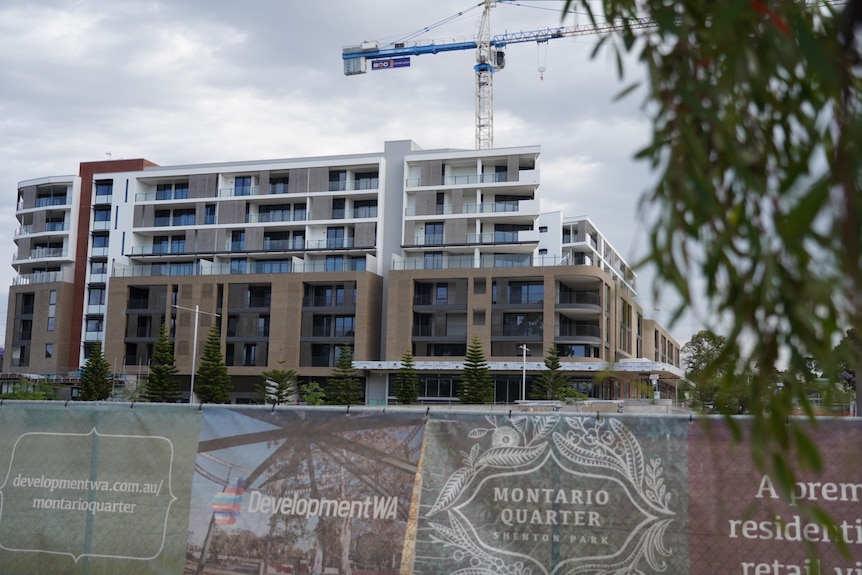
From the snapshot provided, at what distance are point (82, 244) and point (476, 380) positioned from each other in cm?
4022

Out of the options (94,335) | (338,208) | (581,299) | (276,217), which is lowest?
(94,335)

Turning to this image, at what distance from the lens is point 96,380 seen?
221 feet

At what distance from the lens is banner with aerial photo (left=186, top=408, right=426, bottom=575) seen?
734 cm

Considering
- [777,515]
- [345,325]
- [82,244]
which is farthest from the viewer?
[82,244]

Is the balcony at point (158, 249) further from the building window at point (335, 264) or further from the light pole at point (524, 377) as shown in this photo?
the light pole at point (524, 377)

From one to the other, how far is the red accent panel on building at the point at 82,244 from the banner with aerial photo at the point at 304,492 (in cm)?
7590

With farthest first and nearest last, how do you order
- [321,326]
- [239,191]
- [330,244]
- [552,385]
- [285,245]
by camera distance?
[239,191], [285,245], [330,244], [321,326], [552,385]

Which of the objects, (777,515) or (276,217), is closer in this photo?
(777,515)

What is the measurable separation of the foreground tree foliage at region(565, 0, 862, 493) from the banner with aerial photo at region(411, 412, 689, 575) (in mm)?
4678

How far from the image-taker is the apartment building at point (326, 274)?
67375 millimetres

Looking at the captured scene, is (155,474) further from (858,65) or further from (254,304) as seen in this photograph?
(254,304)

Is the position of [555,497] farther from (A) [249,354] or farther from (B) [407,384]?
(A) [249,354]

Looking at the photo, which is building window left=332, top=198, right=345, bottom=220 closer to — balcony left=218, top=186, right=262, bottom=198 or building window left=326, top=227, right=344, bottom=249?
building window left=326, top=227, right=344, bottom=249

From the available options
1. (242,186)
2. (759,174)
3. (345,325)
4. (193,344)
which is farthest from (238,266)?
(759,174)
